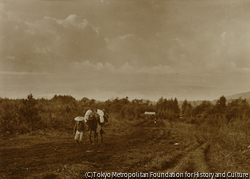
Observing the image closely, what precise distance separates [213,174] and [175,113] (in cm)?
2093

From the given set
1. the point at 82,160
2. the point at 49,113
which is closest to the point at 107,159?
the point at 82,160

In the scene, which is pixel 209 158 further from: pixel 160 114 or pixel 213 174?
pixel 160 114

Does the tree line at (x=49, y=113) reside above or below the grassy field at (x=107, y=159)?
above

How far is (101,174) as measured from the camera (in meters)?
5.44

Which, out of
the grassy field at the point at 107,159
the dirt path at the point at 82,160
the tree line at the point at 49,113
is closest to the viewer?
the dirt path at the point at 82,160

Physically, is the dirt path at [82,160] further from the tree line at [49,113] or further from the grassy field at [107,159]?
the tree line at [49,113]

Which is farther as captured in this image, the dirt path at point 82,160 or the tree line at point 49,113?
the tree line at point 49,113

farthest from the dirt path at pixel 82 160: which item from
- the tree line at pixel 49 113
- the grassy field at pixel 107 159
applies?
the tree line at pixel 49 113

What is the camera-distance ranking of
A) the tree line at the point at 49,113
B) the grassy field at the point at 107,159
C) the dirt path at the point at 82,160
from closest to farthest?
the dirt path at the point at 82,160 < the grassy field at the point at 107,159 < the tree line at the point at 49,113

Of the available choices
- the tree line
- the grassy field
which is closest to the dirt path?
the grassy field

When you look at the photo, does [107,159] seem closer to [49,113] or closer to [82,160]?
[82,160]

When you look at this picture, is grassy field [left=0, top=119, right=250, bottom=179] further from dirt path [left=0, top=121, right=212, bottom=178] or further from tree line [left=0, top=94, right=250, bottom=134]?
tree line [left=0, top=94, right=250, bottom=134]

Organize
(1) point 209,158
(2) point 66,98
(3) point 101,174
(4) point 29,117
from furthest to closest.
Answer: (2) point 66,98, (4) point 29,117, (1) point 209,158, (3) point 101,174

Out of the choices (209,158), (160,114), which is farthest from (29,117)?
(160,114)
